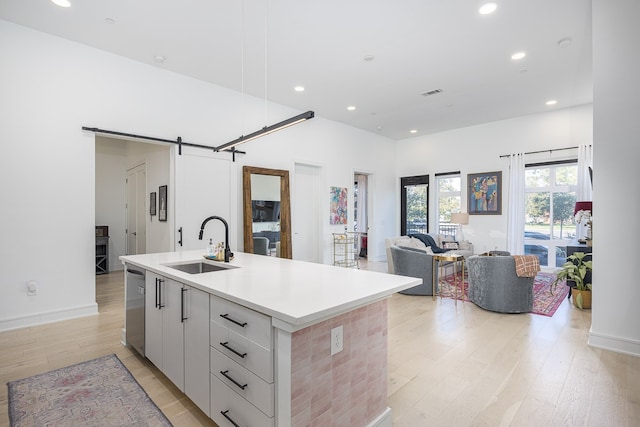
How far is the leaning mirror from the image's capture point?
5430 mm

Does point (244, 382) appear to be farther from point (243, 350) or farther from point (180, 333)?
point (180, 333)

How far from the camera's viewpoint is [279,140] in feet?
19.7

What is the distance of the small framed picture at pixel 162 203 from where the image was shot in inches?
198

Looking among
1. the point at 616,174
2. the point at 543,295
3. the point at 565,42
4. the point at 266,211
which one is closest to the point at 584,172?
the point at 543,295

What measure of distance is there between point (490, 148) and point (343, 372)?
7229 mm

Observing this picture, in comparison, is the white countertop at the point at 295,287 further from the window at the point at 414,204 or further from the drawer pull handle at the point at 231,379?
the window at the point at 414,204

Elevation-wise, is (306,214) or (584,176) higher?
(584,176)

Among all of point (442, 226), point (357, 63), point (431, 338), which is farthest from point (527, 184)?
point (431, 338)

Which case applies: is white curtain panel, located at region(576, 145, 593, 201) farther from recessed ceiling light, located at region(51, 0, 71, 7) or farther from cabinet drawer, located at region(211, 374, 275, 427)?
recessed ceiling light, located at region(51, 0, 71, 7)

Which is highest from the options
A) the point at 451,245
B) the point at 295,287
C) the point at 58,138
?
the point at 58,138

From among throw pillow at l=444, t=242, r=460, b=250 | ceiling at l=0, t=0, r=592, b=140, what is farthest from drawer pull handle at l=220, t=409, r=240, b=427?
throw pillow at l=444, t=242, r=460, b=250

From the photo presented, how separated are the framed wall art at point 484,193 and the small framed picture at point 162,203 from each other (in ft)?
21.4

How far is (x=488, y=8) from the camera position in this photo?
3.19 meters

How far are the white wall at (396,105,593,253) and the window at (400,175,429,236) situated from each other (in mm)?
195
